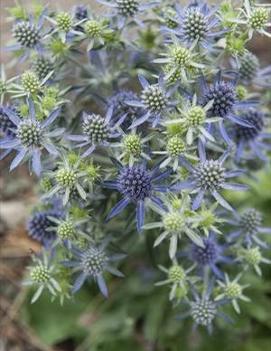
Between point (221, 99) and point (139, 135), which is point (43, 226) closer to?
point (139, 135)

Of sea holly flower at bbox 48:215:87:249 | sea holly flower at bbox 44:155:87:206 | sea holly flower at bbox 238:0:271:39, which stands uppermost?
sea holly flower at bbox 238:0:271:39

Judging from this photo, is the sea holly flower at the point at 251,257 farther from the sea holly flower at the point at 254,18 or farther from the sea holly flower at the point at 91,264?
the sea holly flower at the point at 254,18

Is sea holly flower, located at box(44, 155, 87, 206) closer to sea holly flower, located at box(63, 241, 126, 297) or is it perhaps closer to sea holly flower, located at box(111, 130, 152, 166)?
sea holly flower, located at box(111, 130, 152, 166)

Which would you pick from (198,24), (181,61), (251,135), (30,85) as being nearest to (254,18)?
(198,24)

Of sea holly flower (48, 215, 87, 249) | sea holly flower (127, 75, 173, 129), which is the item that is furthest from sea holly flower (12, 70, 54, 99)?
sea holly flower (48, 215, 87, 249)

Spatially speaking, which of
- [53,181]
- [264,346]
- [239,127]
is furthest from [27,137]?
[264,346]

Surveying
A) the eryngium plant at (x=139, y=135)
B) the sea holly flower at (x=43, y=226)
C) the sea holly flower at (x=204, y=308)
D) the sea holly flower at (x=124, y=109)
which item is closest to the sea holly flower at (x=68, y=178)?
the eryngium plant at (x=139, y=135)

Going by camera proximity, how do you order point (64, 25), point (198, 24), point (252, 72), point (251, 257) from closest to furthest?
point (198, 24)
point (64, 25)
point (251, 257)
point (252, 72)
